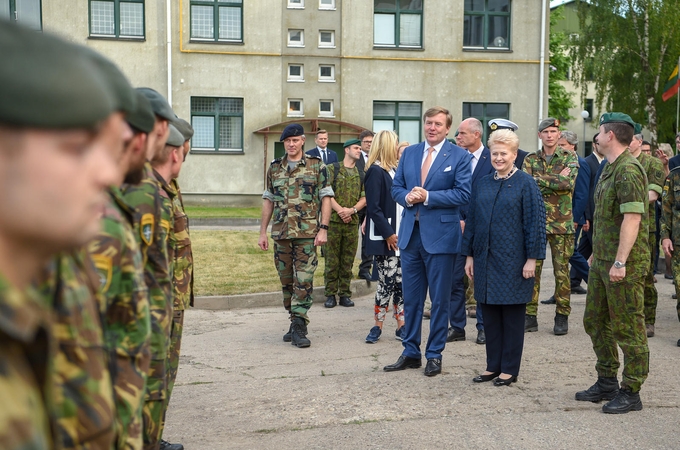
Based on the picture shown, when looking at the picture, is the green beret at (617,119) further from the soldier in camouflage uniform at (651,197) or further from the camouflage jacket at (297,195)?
the camouflage jacket at (297,195)

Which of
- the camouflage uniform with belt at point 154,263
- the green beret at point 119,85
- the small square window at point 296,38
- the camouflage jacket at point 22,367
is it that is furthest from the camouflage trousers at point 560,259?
the small square window at point 296,38

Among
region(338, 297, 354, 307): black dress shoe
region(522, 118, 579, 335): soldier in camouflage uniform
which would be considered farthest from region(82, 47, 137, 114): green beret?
region(338, 297, 354, 307): black dress shoe

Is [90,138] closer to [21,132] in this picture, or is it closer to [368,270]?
[21,132]

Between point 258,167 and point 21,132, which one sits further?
point 258,167

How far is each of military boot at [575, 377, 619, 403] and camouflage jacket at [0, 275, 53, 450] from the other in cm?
581

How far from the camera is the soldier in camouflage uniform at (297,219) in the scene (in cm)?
905

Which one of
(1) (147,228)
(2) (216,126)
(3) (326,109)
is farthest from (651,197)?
(2) (216,126)

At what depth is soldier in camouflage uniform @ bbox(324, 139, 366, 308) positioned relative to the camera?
11.8 m

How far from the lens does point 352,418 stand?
6.10m

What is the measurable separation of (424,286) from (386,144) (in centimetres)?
204

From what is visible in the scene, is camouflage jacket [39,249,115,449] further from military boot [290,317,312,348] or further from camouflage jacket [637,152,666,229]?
camouflage jacket [637,152,666,229]

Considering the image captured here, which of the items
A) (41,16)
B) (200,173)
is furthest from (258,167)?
(41,16)

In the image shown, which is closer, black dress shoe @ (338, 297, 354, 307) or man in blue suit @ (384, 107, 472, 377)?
man in blue suit @ (384, 107, 472, 377)

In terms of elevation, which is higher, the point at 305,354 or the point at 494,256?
the point at 494,256
